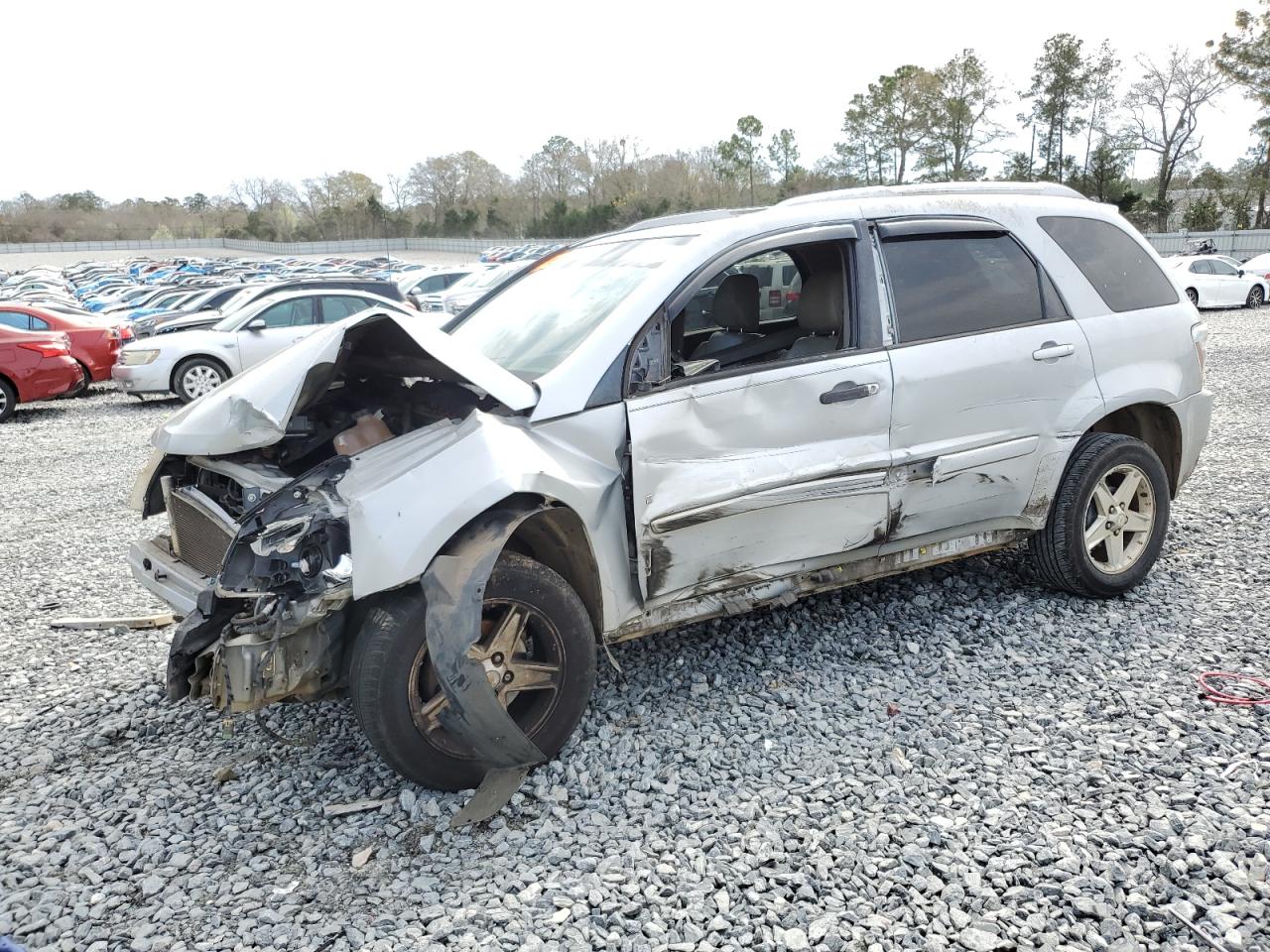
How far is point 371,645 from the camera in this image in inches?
121

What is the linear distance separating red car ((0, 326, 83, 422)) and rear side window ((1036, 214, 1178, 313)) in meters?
13.8

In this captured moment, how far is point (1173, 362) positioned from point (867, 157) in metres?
75.6

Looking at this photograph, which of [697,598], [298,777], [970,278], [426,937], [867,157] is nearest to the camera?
[426,937]

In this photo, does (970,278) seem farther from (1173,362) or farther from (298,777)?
(298,777)

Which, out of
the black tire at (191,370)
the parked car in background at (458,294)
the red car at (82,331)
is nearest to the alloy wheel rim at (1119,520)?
the black tire at (191,370)

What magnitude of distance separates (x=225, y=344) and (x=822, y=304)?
12.0 metres

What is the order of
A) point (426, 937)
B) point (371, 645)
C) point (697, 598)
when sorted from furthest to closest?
point (697, 598) → point (371, 645) → point (426, 937)

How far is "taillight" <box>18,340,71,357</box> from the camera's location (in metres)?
13.5

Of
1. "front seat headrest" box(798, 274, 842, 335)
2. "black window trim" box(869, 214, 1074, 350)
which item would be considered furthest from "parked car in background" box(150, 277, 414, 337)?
"black window trim" box(869, 214, 1074, 350)

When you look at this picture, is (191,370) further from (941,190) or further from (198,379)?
(941,190)

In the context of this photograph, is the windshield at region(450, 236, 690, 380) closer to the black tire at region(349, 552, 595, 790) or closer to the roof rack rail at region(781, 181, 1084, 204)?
the roof rack rail at region(781, 181, 1084, 204)

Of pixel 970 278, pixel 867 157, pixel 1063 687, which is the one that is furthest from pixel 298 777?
pixel 867 157

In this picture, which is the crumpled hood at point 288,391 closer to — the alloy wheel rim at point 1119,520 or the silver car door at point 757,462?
the silver car door at point 757,462

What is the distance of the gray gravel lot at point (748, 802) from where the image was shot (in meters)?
2.71
